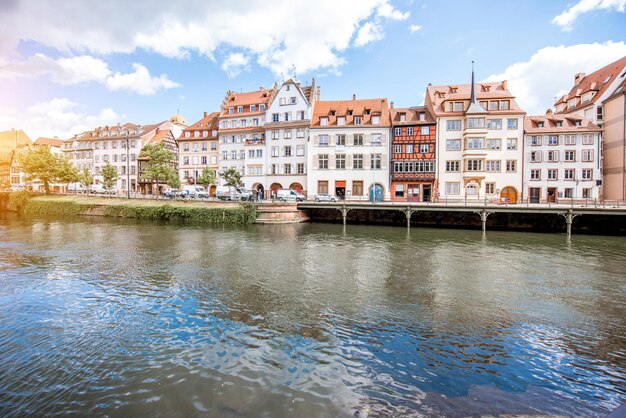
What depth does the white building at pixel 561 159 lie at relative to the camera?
1818 inches

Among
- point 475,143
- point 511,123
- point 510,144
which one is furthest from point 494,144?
point 511,123

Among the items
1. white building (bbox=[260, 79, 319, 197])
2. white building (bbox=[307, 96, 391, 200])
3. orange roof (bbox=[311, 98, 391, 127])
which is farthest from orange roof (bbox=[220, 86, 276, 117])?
white building (bbox=[307, 96, 391, 200])

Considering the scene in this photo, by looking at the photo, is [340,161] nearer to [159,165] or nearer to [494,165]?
[494,165]

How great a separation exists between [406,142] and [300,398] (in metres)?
47.5

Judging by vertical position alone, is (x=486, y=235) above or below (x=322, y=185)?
below

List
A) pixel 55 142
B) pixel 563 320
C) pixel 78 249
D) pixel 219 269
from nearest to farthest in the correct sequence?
pixel 563 320, pixel 219 269, pixel 78 249, pixel 55 142

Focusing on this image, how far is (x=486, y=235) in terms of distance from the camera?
32375mm

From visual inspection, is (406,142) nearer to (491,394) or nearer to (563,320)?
(563,320)

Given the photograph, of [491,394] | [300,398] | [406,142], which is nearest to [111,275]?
[300,398]

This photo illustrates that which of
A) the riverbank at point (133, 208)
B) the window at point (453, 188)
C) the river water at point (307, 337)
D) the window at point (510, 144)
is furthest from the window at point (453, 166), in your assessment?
the river water at point (307, 337)

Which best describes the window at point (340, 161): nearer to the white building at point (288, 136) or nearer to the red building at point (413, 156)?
the white building at point (288, 136)

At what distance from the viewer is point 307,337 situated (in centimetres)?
924

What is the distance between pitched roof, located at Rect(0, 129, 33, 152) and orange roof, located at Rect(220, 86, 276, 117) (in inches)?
3133

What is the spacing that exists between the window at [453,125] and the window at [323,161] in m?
18.2
